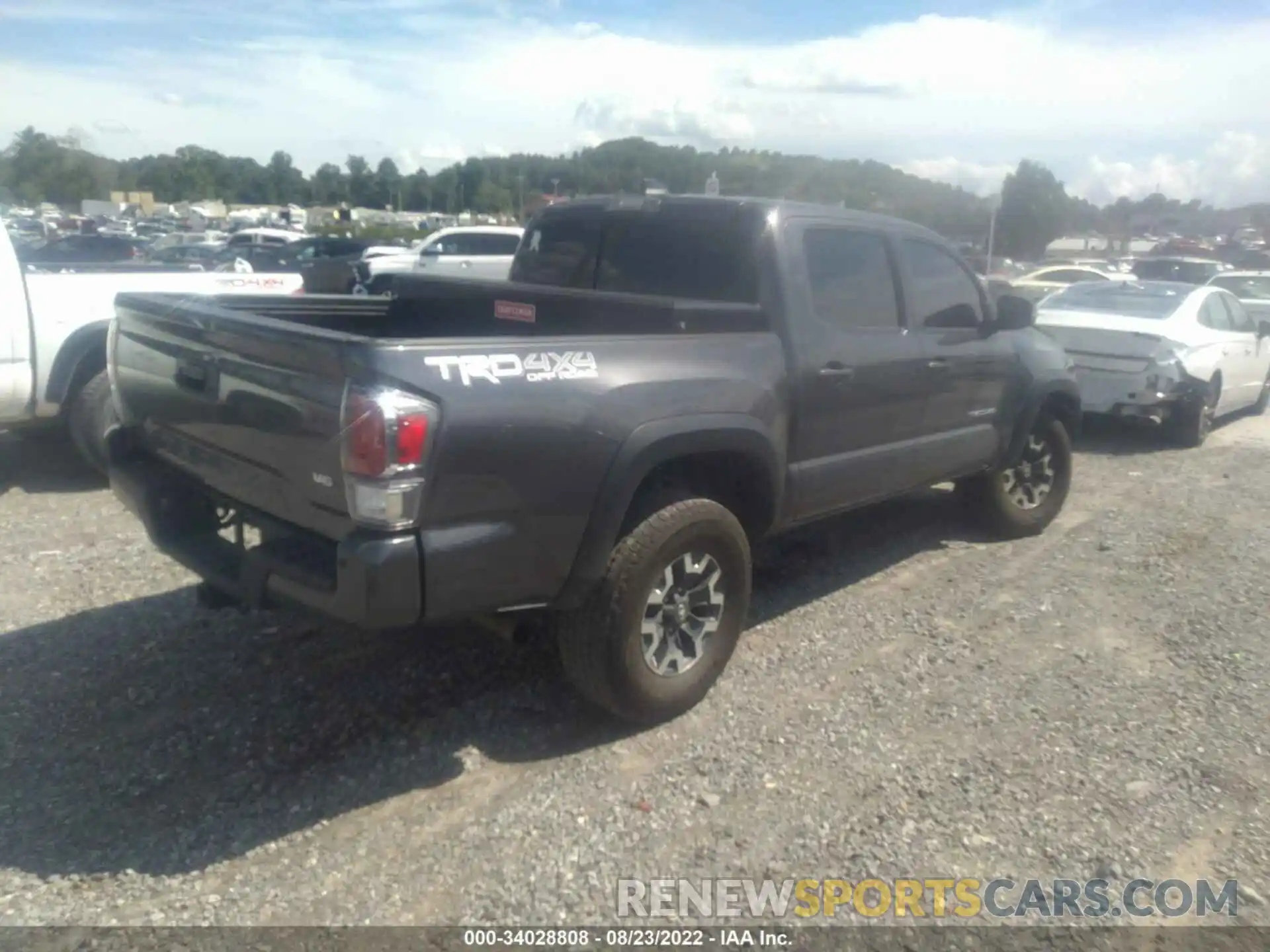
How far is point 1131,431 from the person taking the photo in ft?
35.1

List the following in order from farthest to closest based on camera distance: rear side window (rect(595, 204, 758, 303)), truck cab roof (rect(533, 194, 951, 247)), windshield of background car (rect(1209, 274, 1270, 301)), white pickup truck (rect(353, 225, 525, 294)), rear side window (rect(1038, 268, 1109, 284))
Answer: rear side window (rect(1038, 268, 1109, 284))
white pickup truck (rect(353, 225, 525, 294))
windshield of background car (rect(1209, 274, 1270, 301))
truck cab roof (rect(533, 194, 951, 247))
rear side window (rect(595, 204, 758, 303))

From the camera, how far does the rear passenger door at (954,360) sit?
5.41m

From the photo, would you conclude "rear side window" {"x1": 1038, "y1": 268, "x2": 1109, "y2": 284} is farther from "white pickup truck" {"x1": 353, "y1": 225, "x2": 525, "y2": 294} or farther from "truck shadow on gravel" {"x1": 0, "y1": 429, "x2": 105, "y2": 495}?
"truck shadow on gravel" {"x1": 0, "y1": 429, "x2": 105, "y2": 495}

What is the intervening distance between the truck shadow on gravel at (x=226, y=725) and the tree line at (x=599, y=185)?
2674mm

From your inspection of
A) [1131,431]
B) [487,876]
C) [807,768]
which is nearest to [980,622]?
[807,768]

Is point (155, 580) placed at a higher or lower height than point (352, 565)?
lower

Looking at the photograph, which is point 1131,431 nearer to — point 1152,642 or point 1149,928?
point 1152,642

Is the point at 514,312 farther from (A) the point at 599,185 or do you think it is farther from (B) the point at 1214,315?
(B) the point at 1214,315

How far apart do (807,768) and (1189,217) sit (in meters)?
78.4

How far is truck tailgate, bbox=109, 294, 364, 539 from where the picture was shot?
3.21 m

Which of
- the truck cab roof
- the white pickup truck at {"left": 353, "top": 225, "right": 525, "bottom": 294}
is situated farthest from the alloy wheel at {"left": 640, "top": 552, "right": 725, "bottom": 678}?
the white pickup truck at {"left": 353, "top": 225, "right": 525, "bottom": 294}

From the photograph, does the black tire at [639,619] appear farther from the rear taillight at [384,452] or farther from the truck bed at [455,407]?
the rear taillight at [384,452]
